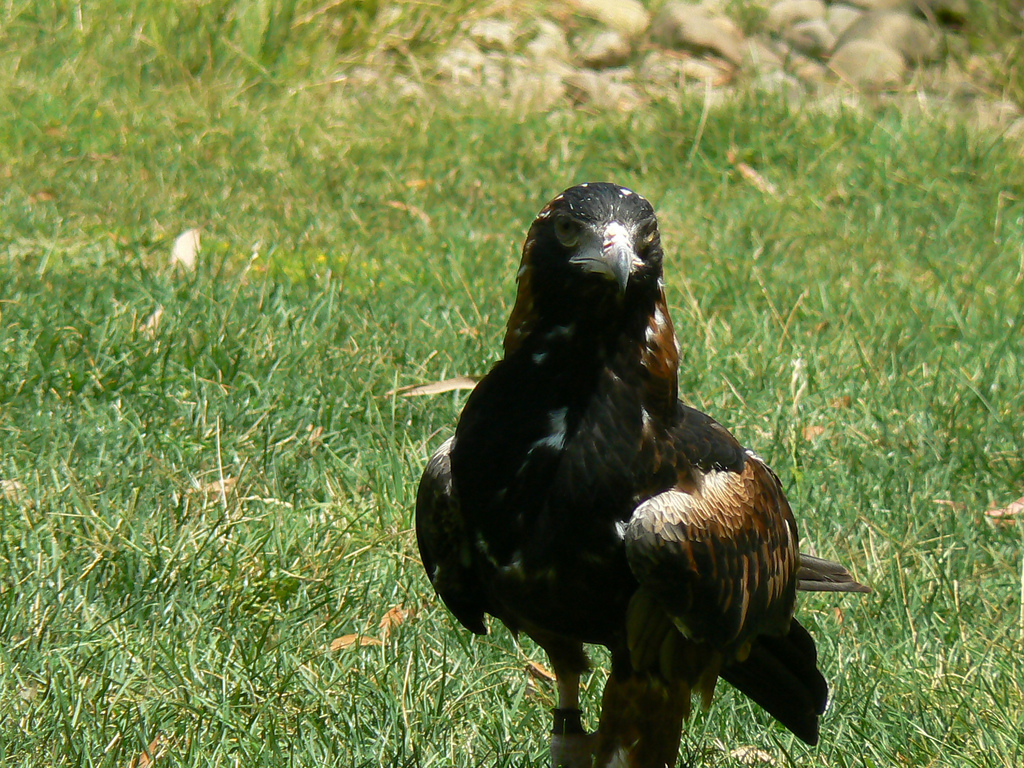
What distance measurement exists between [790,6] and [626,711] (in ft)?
25.1

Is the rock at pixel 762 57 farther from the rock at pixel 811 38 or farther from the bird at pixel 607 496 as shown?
the bird at pixel 607 496

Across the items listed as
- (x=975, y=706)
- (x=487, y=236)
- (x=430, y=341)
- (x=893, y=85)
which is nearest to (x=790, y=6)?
(x=893, y=85)

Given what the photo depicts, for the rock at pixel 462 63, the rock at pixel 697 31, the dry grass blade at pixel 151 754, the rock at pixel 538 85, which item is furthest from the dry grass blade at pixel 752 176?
the dry grass blade at pixel 151 754

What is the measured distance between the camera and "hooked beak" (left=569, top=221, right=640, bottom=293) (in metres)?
2.30

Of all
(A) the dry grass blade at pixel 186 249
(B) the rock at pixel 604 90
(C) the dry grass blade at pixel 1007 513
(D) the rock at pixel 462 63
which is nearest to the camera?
(C) the dry grass blade at pixel 1007 513

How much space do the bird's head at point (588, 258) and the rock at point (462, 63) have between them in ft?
19.6

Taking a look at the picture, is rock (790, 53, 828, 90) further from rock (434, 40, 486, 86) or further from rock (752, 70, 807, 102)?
rock (434, 40, 486, 86)

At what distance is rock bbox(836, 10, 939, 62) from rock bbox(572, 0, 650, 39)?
1.41 m

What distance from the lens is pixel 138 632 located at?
3.12m

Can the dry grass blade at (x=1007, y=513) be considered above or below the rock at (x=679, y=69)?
above

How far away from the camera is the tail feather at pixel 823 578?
308cm

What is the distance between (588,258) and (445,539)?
2.32ft

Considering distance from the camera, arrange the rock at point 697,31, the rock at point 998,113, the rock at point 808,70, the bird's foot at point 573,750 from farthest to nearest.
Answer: the rock at point 697,31, the rock at point 808,70, the rock at point 998,113, the bird's foot at point 573,750

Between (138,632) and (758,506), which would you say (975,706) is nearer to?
(758,506)
